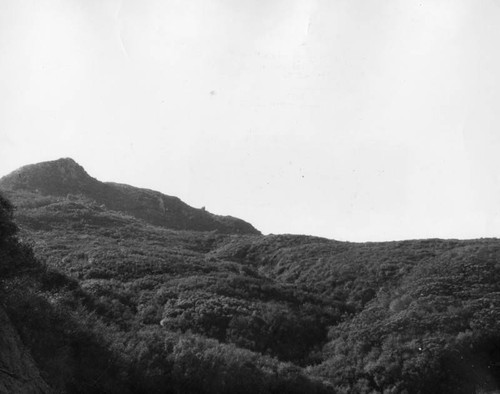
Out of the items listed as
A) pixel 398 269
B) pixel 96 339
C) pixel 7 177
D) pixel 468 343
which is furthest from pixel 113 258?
pixel 7 177

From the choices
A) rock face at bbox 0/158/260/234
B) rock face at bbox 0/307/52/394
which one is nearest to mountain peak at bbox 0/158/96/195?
rock face at bbox 0/158/260/234

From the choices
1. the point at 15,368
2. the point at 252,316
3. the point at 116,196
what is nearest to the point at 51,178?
the point at 116,196

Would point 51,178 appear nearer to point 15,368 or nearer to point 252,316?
point 252,316

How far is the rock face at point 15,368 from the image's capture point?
9422mm

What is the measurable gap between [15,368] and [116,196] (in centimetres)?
4882

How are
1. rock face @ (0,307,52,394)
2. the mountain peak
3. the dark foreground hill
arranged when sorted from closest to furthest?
rock face @ (0,307,52,394), the dark foreground hill, the mountain peak

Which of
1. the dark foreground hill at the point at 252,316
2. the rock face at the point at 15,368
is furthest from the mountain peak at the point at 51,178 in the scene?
the rock face at the point at 15,368

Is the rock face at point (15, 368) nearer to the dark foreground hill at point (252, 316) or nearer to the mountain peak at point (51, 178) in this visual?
the dark foreground hill at point (252, 316)

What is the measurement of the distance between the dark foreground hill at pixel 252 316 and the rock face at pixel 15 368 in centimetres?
17

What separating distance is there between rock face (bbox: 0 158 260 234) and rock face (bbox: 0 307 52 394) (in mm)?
40403

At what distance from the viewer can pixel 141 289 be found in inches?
904

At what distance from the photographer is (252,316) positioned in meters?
20.8

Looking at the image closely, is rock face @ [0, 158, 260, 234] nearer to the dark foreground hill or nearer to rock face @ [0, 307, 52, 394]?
the dark foreground hill

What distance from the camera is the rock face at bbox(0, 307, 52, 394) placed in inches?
371
